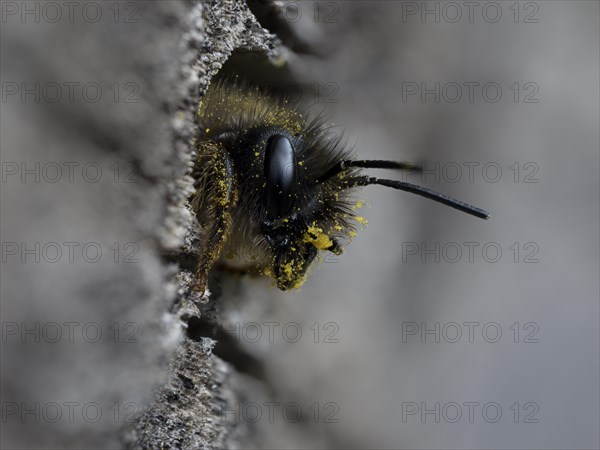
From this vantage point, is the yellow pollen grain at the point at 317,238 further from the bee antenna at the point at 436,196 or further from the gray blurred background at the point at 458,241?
the gray blurred background at the point at 458,241

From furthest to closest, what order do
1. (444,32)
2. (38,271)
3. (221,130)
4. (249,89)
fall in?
1. (444,32)
2. (249,89)
3. (221,130)
4. (38,271)

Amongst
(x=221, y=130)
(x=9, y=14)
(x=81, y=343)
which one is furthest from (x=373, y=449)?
(x=9, y=14)

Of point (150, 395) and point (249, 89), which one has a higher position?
point (249, 89)

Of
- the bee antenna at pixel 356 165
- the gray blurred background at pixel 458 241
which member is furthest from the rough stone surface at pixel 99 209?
the gray blurred background at pixel 458 241

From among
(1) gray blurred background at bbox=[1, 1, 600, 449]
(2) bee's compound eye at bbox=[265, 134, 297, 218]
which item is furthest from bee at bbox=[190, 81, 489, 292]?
(1) gray blurred background at bbox=[1, 1, 600, 449]

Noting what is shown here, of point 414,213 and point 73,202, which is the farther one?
point 414,213

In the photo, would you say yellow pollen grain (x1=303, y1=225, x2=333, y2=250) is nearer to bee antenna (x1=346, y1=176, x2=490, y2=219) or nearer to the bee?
the bee

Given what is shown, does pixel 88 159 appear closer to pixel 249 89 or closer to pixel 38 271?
pixel 38 271
